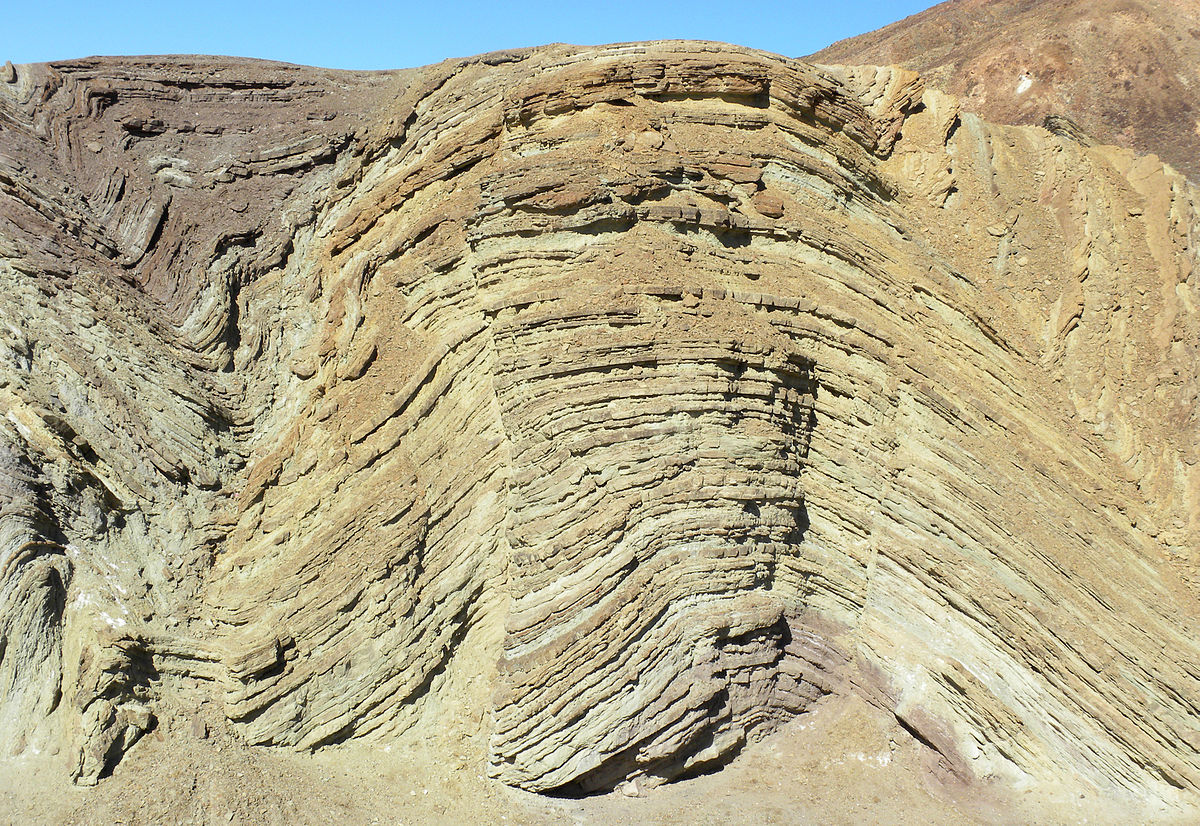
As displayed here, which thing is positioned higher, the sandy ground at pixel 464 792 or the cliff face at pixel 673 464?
the cliff face at pixel 673 464

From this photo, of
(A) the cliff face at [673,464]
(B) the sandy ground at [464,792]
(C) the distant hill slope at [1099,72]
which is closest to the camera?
(B) the sandy ground at [464,792]

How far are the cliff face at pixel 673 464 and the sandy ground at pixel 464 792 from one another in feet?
0.89

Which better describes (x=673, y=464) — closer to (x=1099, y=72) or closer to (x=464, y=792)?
(x=464, y=792)

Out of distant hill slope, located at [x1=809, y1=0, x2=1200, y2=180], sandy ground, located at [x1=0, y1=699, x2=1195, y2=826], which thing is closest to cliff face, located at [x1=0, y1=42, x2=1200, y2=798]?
sandy ground, located at [x1=0, y1=699, x2=1195, y2=826]

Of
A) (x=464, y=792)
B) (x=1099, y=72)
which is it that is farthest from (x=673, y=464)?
(x=1099, y=72)

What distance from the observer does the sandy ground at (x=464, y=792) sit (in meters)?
9.29

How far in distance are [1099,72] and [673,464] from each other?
720 inches

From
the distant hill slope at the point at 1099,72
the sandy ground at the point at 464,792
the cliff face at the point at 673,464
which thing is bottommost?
the sandy ground at the point at 464,792

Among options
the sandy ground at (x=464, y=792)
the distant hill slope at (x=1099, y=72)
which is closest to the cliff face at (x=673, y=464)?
the sandy ground at (x=464, y=792)

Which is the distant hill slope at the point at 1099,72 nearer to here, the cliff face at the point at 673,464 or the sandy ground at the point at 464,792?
the cliff face at the point at 673,464

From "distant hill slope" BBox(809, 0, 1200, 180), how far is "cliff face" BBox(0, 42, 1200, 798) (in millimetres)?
10608

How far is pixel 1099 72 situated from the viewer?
69.6 ft

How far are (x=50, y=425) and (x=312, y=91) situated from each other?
7521 mm

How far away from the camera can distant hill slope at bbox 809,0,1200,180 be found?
2023cm
